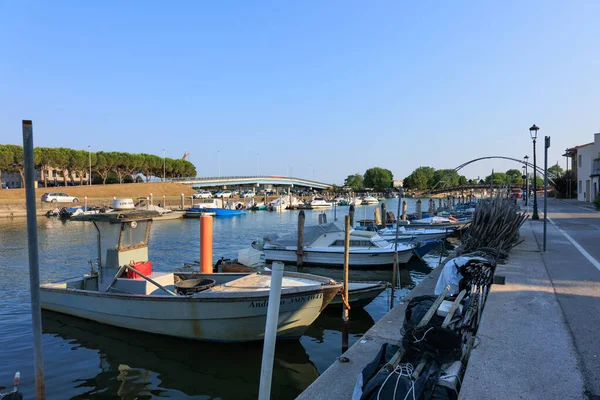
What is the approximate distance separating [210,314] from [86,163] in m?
91.5

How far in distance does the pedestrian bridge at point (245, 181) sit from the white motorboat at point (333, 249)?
3752 inches

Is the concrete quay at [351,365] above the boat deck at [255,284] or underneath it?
underneath

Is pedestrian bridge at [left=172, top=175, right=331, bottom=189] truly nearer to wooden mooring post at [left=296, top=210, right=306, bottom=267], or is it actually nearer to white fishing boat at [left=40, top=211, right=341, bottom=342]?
wooden mooring post at [left=296, top=210, right=306, bottom=267]

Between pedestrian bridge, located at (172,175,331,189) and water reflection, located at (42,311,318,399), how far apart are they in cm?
10458

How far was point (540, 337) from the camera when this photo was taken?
627 cm

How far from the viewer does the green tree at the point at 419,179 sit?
187m

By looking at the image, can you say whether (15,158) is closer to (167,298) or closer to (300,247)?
(300,247)

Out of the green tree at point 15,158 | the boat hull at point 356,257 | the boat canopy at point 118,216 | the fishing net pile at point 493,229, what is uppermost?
the green tree at point 15,158

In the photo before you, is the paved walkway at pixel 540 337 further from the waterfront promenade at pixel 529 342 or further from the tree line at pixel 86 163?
the tree line at pixel 86 163

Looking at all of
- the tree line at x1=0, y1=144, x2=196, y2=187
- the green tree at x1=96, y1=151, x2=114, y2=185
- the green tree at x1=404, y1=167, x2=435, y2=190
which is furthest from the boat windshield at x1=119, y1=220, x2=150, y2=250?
the green tree at x1=404, y1=167, x2=435, y2=190

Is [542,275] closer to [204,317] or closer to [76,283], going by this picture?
[204,317]

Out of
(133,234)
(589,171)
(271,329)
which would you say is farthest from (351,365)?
(589,171)

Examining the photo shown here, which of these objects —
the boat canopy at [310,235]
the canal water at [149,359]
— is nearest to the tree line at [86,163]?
the boat canopy at [310,235]

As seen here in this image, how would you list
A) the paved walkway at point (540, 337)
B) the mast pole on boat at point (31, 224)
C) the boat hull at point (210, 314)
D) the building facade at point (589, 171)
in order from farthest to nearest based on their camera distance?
the building facade at point (589, 171), the boat hull at point (210, 314), the mast pole on boat at point (31, 224), the paved walkway at point (540, 337)
